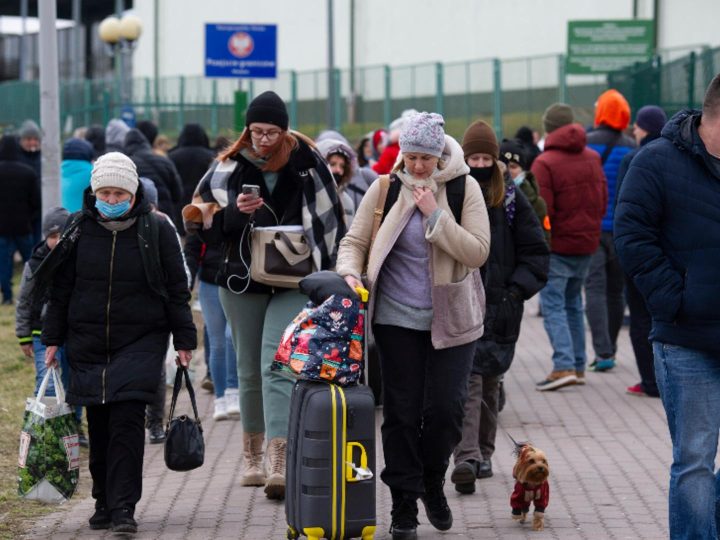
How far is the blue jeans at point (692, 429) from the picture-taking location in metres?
5.40

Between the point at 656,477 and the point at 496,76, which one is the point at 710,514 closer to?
the point at 656,477

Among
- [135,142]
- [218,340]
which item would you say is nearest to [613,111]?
[218,340]

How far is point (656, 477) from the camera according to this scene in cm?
820

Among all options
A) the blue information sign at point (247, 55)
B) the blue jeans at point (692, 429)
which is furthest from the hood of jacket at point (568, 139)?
the blue information sign at point (247, 55)

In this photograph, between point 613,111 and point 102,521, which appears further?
point 613,111

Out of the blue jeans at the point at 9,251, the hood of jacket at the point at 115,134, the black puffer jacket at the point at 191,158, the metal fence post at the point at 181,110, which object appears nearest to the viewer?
the black puffer jacket at the point at 191,158

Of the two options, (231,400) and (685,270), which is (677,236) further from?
(231,400)

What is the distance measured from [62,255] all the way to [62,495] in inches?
44.3

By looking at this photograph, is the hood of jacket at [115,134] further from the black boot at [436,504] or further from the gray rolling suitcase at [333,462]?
the gray rolling suitcase at [333,462]

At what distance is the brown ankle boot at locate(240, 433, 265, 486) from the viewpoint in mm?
7961

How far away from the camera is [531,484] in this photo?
681cm

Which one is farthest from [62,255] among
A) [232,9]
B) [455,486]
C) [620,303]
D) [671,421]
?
[232,9]

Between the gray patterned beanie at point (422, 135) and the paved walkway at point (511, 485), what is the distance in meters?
1.71

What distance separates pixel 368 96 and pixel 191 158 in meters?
16.8
